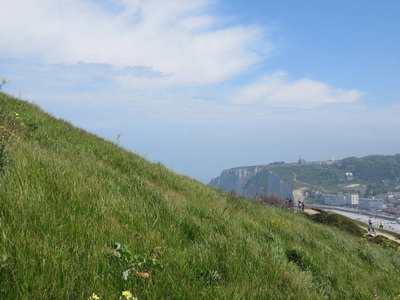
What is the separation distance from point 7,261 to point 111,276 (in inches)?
35.4

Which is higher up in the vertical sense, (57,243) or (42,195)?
(42,195)

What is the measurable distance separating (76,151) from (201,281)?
6.21m

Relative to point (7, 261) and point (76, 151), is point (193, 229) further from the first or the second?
point (76, 151)

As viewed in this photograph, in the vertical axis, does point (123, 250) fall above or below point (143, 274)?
above

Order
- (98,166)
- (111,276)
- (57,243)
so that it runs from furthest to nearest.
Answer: (98,166)
(57,243)
(111,276)

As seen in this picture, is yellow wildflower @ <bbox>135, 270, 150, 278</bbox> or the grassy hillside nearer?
the grassy hillside

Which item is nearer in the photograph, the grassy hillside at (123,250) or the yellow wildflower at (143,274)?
→ the grassy hillside at (123,250)

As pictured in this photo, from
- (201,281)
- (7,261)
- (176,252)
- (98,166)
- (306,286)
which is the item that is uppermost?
(98,166)

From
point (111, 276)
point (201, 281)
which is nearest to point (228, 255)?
point (201, 281)

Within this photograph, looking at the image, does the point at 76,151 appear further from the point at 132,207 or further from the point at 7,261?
the point at 7,261

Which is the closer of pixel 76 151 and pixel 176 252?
pixel 176 252

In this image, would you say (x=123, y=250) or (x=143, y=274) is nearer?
(x=143, y=274)

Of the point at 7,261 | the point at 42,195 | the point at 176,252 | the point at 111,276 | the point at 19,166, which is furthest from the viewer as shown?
the point at 19,166

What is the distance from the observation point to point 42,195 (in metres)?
3.68
